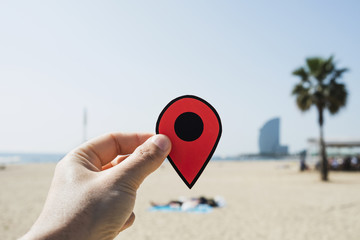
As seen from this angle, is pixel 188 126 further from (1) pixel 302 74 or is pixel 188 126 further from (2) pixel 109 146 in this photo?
(1) pixel 302 74

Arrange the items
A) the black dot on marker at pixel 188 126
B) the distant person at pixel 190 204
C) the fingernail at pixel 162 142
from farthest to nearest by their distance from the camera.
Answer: the distant person at pixel 190 204 < the black dot on marker at pixel 188 126 < the fingernail at pixel 162 142

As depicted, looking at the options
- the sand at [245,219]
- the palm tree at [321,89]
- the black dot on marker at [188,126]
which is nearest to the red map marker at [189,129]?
the black dot on marker at [188,126]

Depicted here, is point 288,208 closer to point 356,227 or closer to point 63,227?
point 356,227

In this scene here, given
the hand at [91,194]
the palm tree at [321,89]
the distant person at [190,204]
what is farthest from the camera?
the palm tree at [321,89]

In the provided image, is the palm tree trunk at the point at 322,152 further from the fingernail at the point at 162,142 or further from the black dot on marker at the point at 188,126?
the fingernail at the point at 162,142

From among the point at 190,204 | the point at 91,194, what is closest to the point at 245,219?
the point at 190,204

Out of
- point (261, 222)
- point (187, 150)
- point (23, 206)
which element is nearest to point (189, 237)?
point (261, 222)
